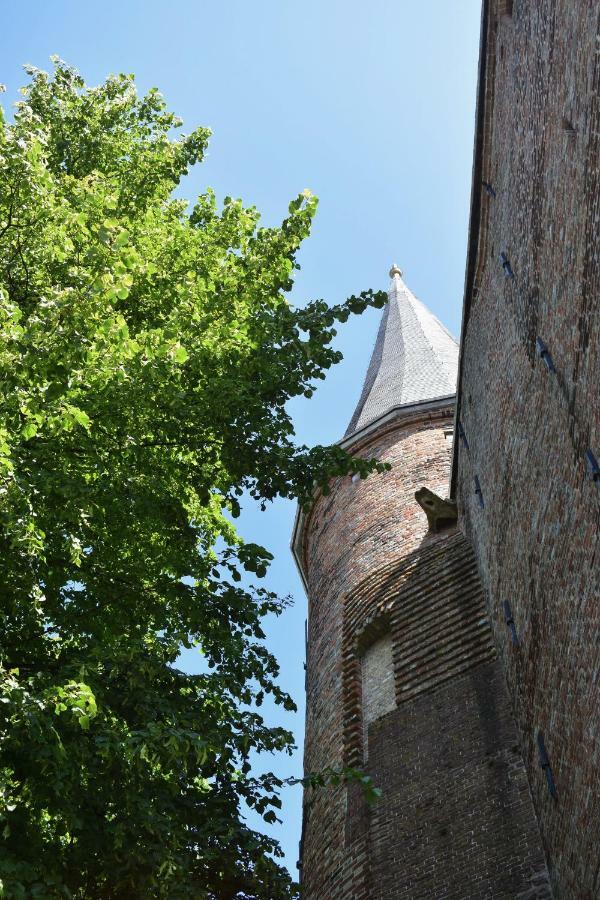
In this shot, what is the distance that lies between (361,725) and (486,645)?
1.65 meters

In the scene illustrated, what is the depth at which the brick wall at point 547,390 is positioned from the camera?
636 centimetres

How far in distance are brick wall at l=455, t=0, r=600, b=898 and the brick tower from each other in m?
0.41

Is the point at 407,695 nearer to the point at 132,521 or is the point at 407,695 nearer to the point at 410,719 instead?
the point at 410,719

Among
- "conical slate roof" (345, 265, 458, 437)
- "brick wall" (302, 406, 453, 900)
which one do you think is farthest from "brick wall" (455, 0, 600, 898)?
"conical slate roof" (345, 265, 458, 437)

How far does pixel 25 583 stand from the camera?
287 inches

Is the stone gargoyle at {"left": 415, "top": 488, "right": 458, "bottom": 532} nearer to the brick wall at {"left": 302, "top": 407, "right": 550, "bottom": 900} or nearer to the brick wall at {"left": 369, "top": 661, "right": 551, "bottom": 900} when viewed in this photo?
the brick wall at {"left": 302, "top": 407, "right": 550, "bottom": 900}

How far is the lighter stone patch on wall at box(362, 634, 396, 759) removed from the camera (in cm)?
1071

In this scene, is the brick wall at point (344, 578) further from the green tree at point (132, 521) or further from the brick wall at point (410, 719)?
the green tree at point (132, 521)

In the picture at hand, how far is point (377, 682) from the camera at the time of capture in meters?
11.2

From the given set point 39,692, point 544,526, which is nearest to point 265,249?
point 544,526

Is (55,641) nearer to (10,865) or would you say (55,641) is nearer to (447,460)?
(10,865)

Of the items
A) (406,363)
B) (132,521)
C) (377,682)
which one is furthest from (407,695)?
(406,363)

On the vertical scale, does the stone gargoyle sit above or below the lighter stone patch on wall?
above

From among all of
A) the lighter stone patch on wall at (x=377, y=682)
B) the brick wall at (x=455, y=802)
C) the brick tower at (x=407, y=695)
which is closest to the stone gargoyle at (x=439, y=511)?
the brick tower at (x=407, y=695)
